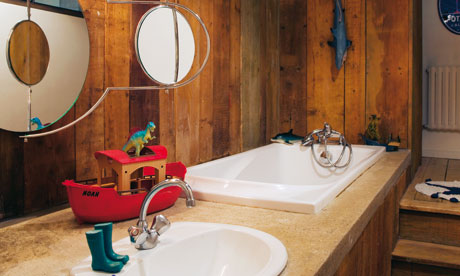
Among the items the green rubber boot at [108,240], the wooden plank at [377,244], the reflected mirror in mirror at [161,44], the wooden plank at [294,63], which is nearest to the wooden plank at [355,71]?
the wooden plank at [294,63]

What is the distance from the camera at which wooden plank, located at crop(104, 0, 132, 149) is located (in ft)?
5.64

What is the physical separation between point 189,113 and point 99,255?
4.67 feet

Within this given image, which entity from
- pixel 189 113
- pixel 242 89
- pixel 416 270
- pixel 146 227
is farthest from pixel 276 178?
pixel 146 227

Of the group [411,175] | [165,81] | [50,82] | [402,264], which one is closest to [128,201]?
[50,82]

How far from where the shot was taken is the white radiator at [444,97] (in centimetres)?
386

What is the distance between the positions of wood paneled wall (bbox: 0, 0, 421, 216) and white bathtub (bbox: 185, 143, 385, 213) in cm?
17

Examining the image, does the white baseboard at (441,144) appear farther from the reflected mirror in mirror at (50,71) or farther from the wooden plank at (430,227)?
the reflected mirror in mirror at (50,71)

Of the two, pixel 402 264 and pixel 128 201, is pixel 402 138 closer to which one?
pixel 402 264

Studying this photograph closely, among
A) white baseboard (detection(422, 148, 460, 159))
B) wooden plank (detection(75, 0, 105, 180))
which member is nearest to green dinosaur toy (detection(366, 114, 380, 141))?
white baseboard (detection(422, 148, 460, 159))

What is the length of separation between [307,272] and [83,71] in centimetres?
101

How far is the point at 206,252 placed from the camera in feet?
4.09

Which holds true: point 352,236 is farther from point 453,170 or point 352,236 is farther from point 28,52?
point 453,170

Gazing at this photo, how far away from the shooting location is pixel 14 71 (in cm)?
130

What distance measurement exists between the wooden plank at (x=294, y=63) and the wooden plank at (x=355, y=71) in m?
0.32
